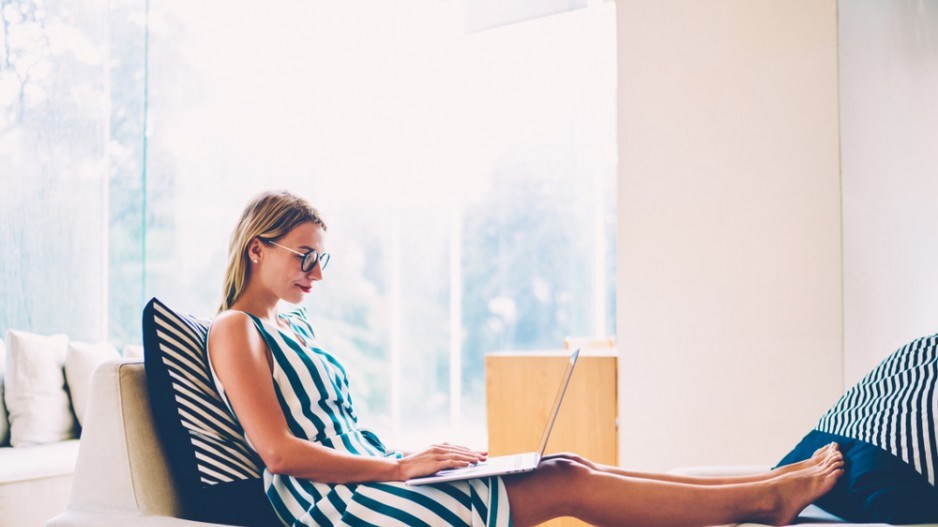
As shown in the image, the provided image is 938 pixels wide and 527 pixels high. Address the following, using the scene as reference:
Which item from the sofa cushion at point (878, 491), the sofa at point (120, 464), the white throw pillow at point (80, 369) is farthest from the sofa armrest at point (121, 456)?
the white throw pillow at point (80, 369)

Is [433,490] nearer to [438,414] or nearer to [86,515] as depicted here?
[86,515]

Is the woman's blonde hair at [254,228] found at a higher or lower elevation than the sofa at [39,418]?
higher

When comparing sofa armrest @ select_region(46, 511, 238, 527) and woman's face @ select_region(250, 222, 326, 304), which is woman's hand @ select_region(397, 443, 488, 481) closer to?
sofa armrest @ select_region(46, 511, 238, 527)

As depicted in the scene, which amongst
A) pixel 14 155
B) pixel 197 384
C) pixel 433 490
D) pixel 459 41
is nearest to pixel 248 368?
pixel 197 384

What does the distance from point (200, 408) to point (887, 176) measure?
8.46 ft

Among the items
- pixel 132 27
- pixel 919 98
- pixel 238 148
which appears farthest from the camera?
pixel 238 148

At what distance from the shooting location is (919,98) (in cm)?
356

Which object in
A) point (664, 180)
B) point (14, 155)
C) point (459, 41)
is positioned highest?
point (459, 41)

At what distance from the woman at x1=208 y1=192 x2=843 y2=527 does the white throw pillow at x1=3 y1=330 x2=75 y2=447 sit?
2297 mm

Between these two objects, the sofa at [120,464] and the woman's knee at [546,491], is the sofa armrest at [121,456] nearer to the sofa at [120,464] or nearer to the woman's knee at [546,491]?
the sofa at [120,464]

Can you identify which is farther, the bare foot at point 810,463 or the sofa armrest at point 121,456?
the bare foot at point 810,463

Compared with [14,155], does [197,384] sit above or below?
below

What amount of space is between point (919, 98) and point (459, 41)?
12.4ft

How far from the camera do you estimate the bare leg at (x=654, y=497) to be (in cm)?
167
